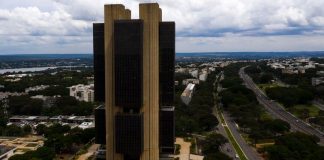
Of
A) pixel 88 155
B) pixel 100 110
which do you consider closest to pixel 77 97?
pixel 88 155

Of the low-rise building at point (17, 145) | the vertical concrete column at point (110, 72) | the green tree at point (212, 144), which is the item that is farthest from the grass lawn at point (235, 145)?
the low-rise building at point (17, 145)

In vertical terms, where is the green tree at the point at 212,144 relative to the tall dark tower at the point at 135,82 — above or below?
below

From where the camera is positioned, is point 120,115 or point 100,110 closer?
point 120,115

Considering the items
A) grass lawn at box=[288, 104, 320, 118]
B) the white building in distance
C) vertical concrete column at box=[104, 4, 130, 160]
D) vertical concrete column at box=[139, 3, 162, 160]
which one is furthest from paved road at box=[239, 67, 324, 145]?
the white building in distance

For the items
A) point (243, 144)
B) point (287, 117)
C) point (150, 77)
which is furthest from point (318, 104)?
point (150, 77)

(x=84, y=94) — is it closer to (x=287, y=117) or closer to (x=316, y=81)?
(x=287, y=117)

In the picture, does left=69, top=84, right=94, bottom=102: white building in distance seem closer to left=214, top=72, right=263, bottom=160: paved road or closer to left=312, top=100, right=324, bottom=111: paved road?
left=214, top=72, right=263, bottom=160: paved road

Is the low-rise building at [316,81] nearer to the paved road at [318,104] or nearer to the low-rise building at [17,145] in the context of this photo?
the paved road at [318,104]

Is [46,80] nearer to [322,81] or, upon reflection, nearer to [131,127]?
[322,81]

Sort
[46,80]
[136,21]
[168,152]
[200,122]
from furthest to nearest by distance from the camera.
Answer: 1. [46,80]
2. [200,122]
3. [168,152]
4. [136,21]
